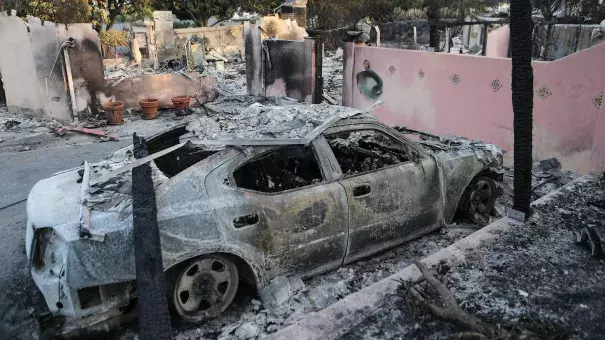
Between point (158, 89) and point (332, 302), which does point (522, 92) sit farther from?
point (158, 89)

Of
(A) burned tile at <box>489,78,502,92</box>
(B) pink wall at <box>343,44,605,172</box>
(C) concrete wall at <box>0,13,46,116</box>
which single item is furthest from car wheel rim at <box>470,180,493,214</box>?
(C) concrete wall at <box>0,13,46,116</box>

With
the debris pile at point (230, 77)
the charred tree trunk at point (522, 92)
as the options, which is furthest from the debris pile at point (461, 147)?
the debris pile at point (230, 77)

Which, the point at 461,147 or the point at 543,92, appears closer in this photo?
the point at 461,147

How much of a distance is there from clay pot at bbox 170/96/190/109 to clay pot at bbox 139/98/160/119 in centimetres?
53

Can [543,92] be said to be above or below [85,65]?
below

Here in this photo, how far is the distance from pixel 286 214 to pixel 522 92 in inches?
98.2

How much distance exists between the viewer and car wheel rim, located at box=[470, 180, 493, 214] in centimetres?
527

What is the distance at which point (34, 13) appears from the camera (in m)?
17.2

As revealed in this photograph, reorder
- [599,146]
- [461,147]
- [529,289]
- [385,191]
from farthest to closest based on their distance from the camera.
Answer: [599,146] < [461,147] < [385,191] < [529,289]

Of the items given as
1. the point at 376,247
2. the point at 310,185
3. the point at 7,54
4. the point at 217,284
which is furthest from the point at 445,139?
the point at 7,54

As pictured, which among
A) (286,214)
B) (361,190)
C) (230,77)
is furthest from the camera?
(230,77)

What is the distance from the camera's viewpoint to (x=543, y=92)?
708cm

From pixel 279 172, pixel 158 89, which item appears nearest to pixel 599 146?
pixel 279 172

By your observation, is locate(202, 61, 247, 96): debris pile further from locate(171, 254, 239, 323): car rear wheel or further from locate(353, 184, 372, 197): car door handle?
locate(171, 254, 239, 323): car rear wheel
